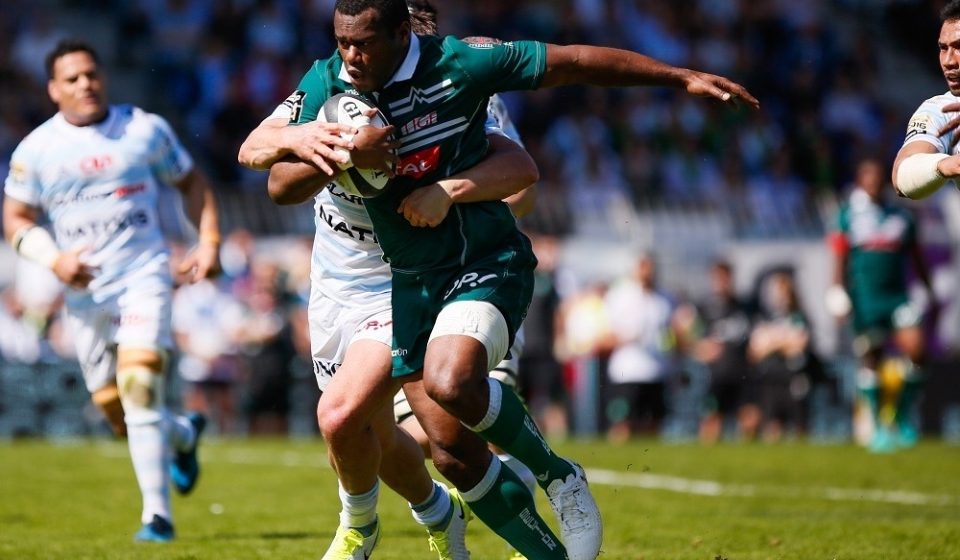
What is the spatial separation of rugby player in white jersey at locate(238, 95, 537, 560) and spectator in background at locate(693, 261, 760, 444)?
12.4m

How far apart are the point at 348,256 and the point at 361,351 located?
0.61 metres

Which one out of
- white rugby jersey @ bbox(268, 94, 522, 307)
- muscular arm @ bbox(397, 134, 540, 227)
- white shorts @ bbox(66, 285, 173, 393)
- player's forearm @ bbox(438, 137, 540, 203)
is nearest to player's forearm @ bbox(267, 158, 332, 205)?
muscular arm @ bbox(397, 134, 540, 227)

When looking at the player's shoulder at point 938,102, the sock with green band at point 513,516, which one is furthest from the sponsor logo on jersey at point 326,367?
the player's shoulder at point 938,102

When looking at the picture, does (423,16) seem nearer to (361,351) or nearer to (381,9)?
(381,9)

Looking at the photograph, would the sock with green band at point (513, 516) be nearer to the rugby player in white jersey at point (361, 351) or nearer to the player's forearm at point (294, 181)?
the rugby player in white jersey at point (361, 351)

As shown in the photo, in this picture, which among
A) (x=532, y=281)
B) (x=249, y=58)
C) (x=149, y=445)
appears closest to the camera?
(x=532, y=281)

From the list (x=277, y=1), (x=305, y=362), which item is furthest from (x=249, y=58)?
(x=305, y=362)

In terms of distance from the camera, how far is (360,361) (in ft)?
20.8

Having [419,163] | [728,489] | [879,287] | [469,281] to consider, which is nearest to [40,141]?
[419,163]

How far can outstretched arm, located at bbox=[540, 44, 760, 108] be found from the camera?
5.99 meters

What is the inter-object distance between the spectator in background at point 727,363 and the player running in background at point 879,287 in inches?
106

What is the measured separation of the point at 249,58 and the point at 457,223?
17373mm

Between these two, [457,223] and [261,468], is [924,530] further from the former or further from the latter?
[261,468]

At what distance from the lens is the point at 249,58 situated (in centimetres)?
2292
